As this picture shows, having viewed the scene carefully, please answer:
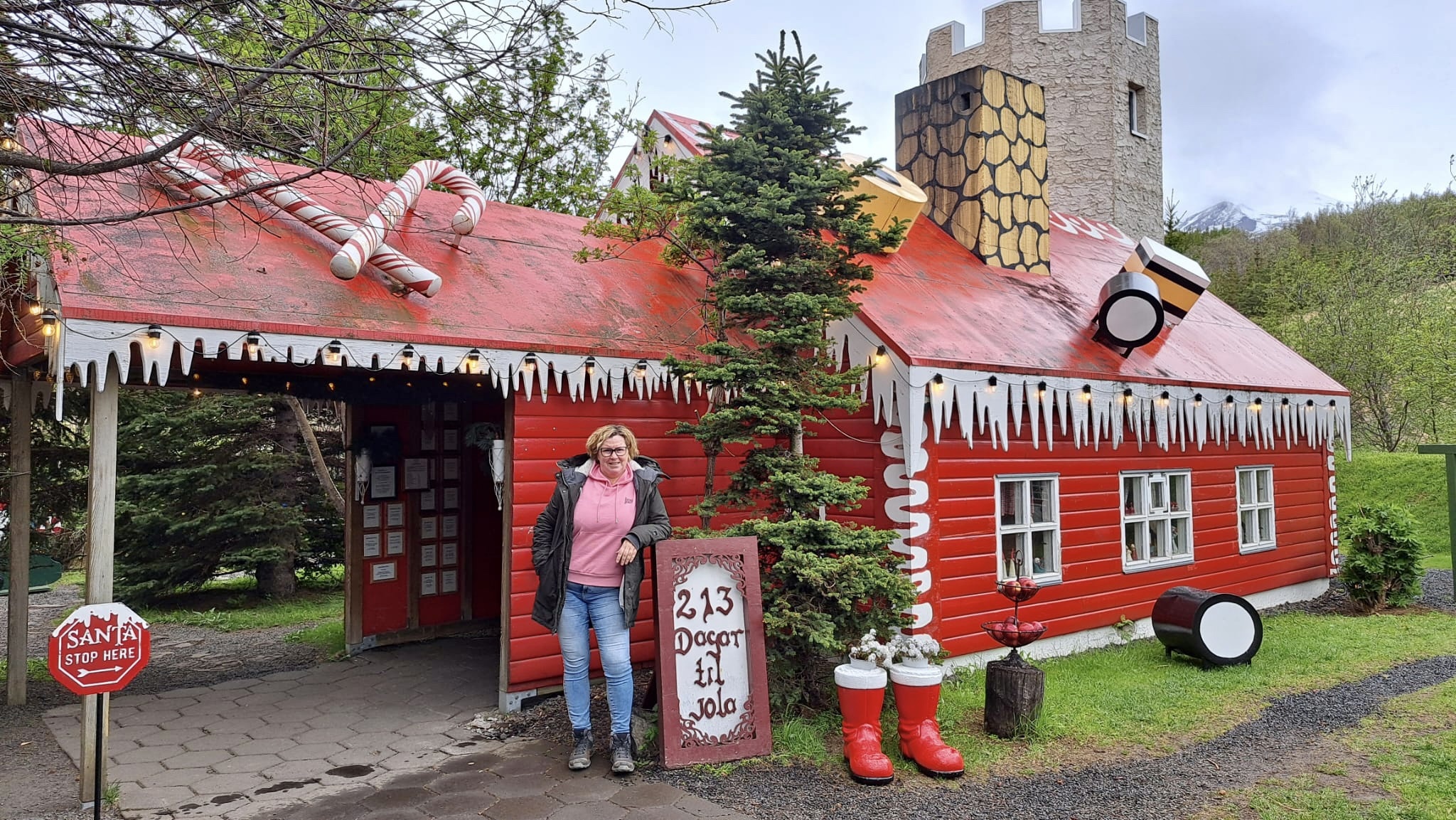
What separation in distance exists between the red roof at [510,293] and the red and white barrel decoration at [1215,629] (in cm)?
215

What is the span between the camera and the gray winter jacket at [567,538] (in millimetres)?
5031

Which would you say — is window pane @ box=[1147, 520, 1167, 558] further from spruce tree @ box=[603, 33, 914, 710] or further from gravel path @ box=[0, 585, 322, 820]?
gravel path @ box=[0, 585, 322, 820]

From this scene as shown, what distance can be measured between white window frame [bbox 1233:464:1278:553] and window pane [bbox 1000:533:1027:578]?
4070 millimetres

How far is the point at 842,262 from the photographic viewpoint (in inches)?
259

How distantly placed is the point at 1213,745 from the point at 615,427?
170 inches

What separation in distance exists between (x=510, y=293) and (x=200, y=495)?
7604 mm

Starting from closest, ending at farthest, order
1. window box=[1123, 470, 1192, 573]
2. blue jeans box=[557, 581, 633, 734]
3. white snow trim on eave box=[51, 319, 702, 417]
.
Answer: white snow trim on eave box=[51, 319, 702, 417]
blue jeans box=[557, 581, 633, 734]
window box=[1123, 470, 1192, 573]

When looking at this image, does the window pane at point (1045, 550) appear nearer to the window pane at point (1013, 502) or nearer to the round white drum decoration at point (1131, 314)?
the window pane at point (1013, 502)

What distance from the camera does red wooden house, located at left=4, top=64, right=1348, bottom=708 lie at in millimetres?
5363

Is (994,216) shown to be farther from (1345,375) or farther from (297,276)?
(1345,375)

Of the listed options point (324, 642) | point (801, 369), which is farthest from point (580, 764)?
point (324, 642)

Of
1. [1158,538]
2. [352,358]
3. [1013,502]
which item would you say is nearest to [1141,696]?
[1013,502]

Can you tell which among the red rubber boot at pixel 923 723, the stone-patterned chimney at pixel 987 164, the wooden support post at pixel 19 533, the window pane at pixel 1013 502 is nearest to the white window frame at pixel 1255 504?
the stone-patterned chimney at pixel 987 164

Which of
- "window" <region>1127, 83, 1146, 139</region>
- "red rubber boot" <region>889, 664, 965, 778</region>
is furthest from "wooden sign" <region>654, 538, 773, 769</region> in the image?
"window" <region>1127, 83, 1146, 139</region>
